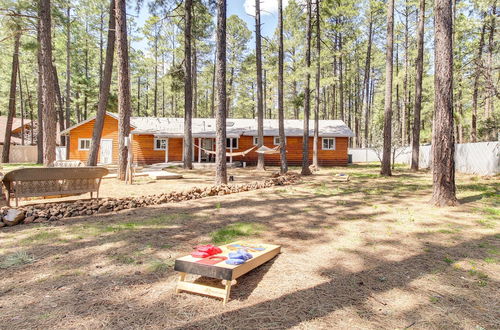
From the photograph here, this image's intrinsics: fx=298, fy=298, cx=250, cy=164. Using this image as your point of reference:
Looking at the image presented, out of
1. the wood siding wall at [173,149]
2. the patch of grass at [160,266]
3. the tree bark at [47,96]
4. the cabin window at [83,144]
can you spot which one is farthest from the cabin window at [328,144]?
the patch of grass at [160,266]

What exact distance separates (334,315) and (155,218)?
3.59 meters

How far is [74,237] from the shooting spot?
4016 millimetres

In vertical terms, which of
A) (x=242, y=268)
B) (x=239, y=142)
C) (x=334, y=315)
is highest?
(x=239, y=142)

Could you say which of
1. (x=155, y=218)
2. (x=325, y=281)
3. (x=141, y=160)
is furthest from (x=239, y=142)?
(x=325, y=281)

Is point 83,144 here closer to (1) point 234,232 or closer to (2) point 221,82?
(2) point 221,82

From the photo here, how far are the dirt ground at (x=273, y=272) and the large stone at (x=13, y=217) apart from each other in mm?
204

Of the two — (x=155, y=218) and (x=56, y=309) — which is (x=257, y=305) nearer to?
(x=56, y=309)

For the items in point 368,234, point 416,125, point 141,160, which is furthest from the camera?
point 141,160

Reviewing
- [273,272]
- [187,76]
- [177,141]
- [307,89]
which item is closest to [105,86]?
[187,76]

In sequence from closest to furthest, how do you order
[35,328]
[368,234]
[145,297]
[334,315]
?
[35,328] < [334,315] < [145,297] < [368,234]

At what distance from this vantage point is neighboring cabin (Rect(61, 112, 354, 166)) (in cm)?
2086

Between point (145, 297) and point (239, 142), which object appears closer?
point (145, 297)

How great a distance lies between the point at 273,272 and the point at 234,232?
1.37m

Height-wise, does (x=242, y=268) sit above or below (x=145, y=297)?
above
